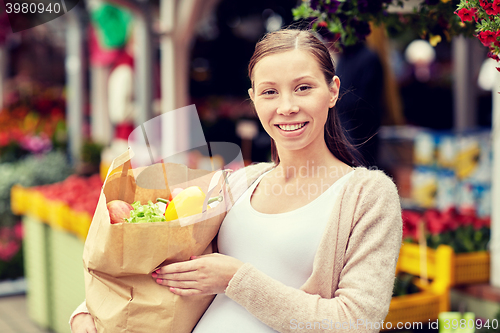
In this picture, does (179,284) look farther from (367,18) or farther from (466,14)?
(367,18)

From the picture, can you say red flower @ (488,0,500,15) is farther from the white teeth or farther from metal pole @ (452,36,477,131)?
metal pole @ (452,36,477,131)

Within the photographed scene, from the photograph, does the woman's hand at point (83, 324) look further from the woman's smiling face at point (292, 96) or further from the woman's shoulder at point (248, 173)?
the woman's smiling face at point (292, 96)

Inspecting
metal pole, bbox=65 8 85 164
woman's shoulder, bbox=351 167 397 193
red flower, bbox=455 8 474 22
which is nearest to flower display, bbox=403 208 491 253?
woman's shoulder, bbox=351 167 397 193

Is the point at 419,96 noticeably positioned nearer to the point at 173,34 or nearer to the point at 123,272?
the point at 173,34

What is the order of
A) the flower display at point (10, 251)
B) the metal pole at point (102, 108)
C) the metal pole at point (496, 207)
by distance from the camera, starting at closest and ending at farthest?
the metal pole at point (496, 207) < the flower display at point (10, 251) < the metal pole at point (102, 108)

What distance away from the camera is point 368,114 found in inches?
119

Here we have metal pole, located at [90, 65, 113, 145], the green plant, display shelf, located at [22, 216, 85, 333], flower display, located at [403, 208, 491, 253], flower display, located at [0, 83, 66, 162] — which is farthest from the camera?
metal pole, located at [90, 65, 113, 145]

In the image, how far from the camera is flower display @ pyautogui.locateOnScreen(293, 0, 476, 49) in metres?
1.62

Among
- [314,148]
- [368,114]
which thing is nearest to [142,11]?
[368,114]

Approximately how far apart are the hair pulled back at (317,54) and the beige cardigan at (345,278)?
0.19 m

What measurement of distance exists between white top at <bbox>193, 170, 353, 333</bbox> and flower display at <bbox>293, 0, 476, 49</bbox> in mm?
578

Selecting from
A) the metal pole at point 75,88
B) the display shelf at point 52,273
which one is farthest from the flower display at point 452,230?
the metal pole at point 75,88

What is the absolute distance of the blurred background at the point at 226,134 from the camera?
286 centimetres

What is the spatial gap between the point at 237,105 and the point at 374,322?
9065 millimetres
